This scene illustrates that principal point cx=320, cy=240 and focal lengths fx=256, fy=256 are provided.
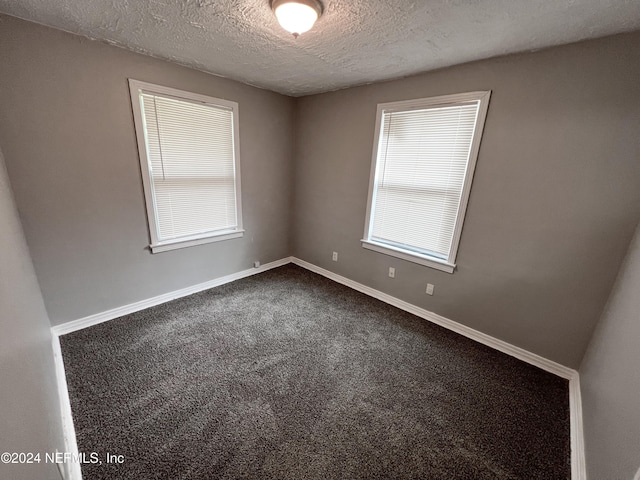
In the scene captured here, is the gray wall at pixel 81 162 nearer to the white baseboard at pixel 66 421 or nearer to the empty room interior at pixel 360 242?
the empty room interior at pixel 360 242

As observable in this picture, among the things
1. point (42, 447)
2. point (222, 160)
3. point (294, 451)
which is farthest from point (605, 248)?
point (222, 160)

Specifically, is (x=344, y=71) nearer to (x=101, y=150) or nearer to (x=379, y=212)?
(x=379, y=212)

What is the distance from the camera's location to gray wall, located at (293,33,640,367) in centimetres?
159

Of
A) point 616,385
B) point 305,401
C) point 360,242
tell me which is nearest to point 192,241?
point 360,242

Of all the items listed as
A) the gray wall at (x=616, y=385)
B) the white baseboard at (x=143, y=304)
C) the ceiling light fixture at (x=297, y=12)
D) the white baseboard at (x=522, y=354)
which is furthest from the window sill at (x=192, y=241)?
the gray wall at (x=616, y=385)

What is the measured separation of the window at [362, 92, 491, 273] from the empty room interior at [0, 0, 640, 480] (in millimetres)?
21

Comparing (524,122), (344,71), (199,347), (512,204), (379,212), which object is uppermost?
(344,71)

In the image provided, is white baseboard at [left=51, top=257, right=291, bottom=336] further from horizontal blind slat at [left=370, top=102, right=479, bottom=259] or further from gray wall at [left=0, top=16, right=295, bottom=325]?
horizontal blind slat at [left=370, top=102, right=479, bottom=259]

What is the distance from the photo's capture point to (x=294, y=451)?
1.36m

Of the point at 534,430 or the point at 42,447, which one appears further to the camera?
the point at 534,430

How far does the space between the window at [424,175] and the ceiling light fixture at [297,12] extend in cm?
134

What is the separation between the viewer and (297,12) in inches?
53.0

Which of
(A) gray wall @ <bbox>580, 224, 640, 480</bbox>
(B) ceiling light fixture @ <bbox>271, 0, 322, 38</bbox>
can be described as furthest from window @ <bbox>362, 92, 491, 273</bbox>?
(B) ceiling light fixture @ <bbox>271, 0, 322, 38</bbox>

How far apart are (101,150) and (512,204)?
330 cm
